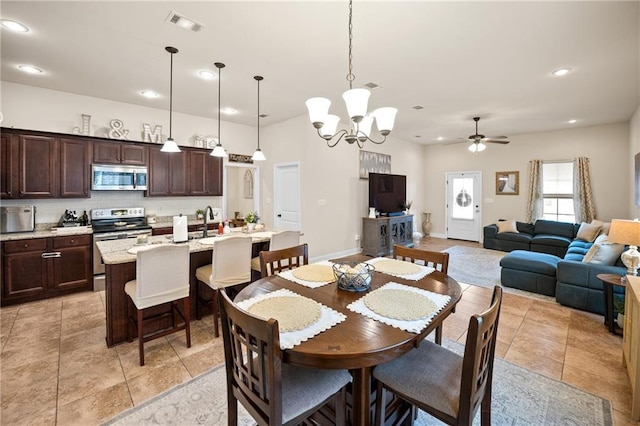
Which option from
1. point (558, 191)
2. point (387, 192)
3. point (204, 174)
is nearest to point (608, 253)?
point (387, 192)

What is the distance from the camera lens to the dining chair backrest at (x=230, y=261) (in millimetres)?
2736

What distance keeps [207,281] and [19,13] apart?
285cm

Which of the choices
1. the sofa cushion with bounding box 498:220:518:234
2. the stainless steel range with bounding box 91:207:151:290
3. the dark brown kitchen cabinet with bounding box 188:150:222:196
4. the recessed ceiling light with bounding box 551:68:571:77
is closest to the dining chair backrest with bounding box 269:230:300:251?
the stainless steel range with bounding box 91:207:151:290

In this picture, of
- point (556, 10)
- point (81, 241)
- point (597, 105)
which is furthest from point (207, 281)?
point (597, 105)

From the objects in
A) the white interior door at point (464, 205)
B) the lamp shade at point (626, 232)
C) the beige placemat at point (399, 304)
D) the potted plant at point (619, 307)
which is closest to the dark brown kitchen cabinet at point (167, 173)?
the beige placemat at point (399, 304)

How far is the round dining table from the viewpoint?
1.14 m

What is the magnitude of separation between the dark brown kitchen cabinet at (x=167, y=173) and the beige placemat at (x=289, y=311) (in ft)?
13.7

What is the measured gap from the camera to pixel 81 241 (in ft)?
13.0

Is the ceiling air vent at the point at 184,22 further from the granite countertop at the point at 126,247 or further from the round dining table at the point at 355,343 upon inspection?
the round dining table at the point at 355,343

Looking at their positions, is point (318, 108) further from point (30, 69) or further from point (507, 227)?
point (507, 227)

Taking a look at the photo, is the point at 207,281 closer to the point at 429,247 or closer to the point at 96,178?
the point at 96,178

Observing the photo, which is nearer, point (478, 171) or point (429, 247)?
point (429, 247)

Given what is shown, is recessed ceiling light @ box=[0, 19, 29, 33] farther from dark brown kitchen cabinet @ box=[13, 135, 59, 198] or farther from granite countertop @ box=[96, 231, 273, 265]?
granite countertop @ box=[96, 231, 273, 265]

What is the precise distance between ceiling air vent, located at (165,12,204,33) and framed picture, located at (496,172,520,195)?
7.90m
